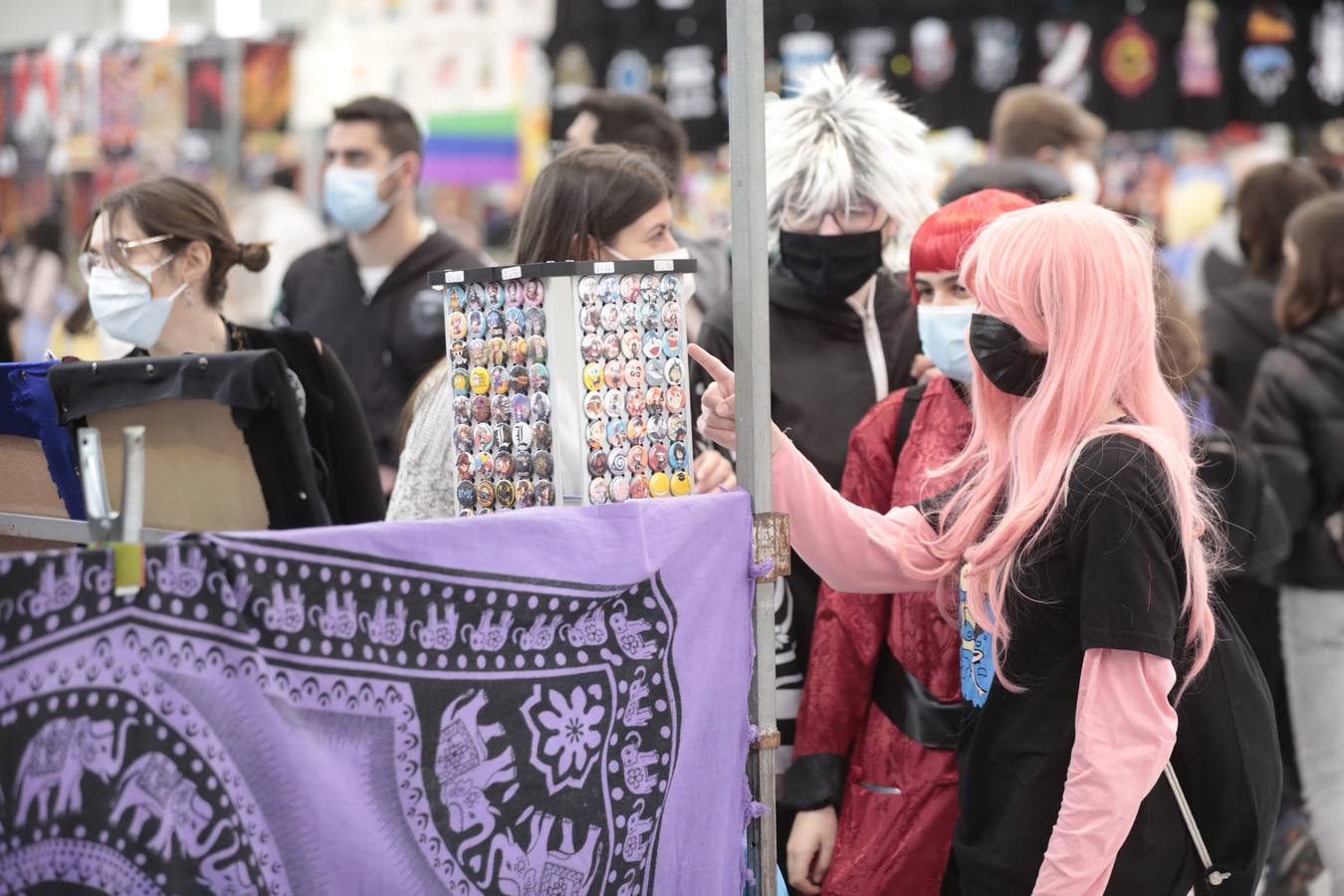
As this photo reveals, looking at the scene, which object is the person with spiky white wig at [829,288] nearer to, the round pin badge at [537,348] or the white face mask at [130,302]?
the round pin badge at [537,348]

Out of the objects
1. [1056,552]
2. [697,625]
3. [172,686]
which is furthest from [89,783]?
[1056,552]

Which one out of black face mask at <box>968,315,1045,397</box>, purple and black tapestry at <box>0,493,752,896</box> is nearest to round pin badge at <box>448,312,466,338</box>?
purple and black tapestry at <box>0,493,752,896</box>

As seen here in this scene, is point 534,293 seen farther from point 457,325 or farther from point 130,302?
point 130,302

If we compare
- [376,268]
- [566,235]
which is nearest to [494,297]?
[566,235]

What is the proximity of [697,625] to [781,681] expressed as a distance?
0.72 metres

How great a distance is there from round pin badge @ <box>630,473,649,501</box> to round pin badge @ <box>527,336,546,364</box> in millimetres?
193

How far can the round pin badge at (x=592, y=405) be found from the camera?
1.93 m

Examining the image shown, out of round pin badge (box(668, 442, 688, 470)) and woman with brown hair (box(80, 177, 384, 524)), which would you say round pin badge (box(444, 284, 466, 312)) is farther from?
woman with brown hair (box(80, 177, 384, 524))

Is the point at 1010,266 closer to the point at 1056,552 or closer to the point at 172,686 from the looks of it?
the point at 1056,552

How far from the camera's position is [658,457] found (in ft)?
6.51

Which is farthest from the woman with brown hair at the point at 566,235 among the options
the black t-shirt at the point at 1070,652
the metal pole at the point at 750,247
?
the black t-shirt at the point at 1070,652

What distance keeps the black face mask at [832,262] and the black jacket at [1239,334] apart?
6.63 ft

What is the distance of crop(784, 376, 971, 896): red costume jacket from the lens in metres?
2.32

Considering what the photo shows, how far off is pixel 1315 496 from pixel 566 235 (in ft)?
7.50
